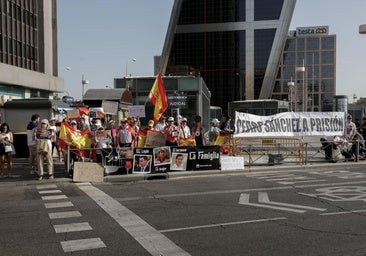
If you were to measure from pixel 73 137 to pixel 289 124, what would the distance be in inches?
320

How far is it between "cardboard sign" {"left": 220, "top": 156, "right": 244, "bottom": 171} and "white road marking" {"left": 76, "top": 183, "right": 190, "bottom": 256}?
564 centimetres

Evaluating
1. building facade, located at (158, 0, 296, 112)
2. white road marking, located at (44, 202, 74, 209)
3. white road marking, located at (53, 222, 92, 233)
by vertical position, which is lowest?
white road marking, located at (44, 202, 74, 209)

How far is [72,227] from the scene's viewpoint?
302 inches

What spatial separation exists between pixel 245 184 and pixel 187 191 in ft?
6.56

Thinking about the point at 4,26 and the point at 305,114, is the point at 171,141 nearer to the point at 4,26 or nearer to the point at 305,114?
the point at 305,114

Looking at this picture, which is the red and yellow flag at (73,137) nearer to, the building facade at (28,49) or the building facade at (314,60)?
the building facade at (28,49)

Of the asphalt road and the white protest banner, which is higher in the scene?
the white protest banner

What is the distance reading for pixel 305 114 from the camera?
18109 mm

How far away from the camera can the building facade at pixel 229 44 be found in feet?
342

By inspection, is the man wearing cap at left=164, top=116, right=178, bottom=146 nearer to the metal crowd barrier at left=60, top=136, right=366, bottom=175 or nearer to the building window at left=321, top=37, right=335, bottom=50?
the metal crowd barrier at left=60, top=136, right=366, bottom=175

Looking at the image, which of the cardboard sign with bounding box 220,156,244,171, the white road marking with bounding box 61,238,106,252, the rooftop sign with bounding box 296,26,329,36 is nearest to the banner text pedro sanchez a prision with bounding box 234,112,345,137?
the cardboard sign with bounding box 220,156,244,171

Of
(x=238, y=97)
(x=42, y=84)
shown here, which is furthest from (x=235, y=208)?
(x=238, y=97)

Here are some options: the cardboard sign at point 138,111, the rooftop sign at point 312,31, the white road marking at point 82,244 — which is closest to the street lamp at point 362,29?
the cardboard sign at point 138,111

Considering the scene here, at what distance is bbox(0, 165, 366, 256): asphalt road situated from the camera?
253 inches
